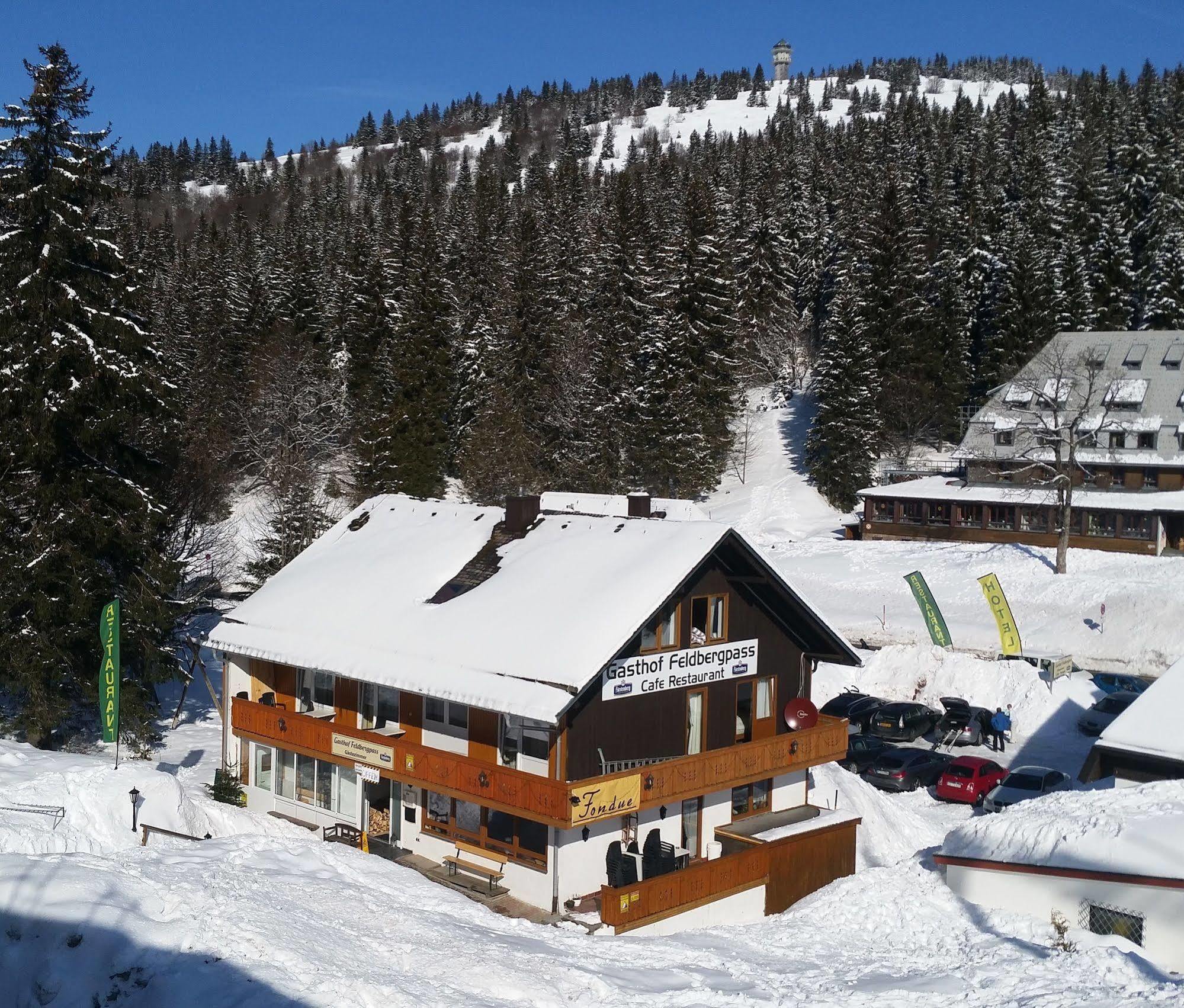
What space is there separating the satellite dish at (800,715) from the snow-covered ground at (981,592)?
1242 centimetres

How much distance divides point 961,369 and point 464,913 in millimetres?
58226

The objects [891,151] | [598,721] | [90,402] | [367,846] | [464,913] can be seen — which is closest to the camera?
[464,913]

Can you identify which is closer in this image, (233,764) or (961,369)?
(233,764)

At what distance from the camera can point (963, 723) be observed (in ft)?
110

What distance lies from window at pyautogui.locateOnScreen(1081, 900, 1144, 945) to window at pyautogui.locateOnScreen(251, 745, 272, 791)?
1653cm

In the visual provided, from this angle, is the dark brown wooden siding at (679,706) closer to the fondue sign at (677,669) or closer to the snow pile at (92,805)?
the fondue sign at (677,669)

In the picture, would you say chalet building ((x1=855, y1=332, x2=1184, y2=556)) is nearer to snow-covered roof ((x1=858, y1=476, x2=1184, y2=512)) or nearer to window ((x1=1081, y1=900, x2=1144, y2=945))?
snow-covered roof ((x1=858, y1=476, x2=1184, y2=512))

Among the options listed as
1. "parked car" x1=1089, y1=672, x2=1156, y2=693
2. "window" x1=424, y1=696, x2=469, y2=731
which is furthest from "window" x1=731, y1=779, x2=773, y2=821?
"parked car" x1=1089, y1=672, x2=1156, y2=693

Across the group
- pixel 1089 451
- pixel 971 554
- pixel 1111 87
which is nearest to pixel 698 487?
pixel 971 554

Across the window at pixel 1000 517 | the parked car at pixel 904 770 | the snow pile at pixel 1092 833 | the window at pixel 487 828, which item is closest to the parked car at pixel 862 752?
the parked car at pixel 904 770

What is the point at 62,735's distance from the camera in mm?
27344

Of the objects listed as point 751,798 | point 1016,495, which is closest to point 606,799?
point 751,798

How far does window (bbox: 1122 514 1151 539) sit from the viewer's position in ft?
164

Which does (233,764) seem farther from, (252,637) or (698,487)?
(698,487)
